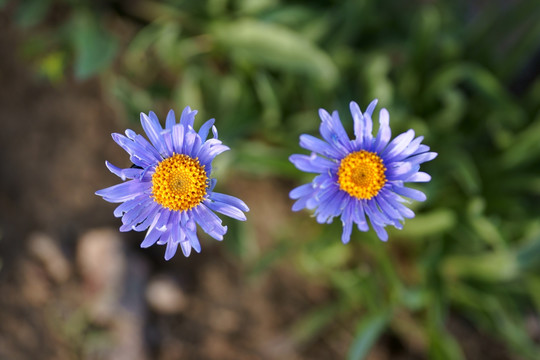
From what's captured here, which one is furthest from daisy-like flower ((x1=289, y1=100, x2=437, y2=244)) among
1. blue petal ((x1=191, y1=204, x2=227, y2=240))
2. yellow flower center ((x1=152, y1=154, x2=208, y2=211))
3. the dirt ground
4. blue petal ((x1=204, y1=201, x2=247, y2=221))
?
the dirt ground

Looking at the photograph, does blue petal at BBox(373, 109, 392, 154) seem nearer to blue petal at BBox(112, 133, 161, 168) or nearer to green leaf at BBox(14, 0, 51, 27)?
blue petal at BBox(112, 133, 161, 168)

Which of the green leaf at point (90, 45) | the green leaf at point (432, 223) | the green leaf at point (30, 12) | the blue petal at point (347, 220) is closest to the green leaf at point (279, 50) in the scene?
the green leaf at point (90, 45)

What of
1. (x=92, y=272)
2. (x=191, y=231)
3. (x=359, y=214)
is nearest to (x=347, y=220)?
(x=359, y=214)

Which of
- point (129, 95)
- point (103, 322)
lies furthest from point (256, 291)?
point (129, 95)

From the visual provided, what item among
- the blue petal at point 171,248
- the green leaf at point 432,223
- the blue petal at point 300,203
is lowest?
the blue petal at point 171,248

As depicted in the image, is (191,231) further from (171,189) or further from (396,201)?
(396,201)

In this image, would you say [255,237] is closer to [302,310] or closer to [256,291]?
[256,291]

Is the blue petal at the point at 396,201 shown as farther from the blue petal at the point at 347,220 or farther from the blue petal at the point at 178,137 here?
the blue petal at the point at 178,137
